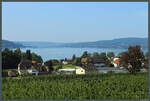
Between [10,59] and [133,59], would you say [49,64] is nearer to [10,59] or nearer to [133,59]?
[10,59]

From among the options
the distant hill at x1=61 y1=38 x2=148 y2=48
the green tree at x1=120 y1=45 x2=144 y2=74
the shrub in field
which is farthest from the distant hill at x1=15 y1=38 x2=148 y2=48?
the shrub in field

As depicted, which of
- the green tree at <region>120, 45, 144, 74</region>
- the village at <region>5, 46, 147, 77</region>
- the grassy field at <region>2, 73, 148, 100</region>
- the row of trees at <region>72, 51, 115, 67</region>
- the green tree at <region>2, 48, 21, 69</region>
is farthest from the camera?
the green tree at <region>120, 45, 144, 74</region>

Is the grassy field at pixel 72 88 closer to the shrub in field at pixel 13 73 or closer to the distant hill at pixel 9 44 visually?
the shrub in field at pixel 13 73

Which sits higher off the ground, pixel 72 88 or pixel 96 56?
pixel 96 56

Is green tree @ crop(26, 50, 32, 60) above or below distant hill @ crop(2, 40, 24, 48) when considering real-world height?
below

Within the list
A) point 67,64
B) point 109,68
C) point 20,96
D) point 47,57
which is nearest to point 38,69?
point 47,57

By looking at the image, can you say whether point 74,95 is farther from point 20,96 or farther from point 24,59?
point 24,59

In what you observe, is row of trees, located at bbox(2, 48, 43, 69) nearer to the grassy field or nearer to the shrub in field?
the shrub in field

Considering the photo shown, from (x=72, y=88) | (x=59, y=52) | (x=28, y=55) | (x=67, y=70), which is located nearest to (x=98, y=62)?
(x=67, y=70)

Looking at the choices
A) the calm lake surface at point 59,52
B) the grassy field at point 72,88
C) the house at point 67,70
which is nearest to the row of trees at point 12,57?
the calm lake surface at point 59,52
